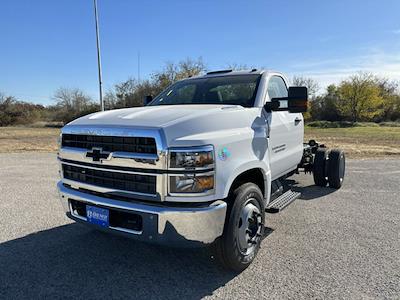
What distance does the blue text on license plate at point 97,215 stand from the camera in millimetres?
3225

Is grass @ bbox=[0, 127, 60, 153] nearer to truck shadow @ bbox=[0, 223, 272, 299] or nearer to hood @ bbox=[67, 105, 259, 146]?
truck shadow @ bbox=[0, 223, 272, 299]

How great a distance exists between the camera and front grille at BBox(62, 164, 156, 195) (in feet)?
9.80

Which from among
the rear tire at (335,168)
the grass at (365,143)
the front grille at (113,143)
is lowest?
the grass at (365,143)

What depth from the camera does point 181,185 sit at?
288 cm

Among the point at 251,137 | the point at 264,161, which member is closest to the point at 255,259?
the point at 264,161

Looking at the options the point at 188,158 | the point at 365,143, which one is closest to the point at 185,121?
the point at 188,158

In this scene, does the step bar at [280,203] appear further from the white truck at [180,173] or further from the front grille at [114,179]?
the front grille at [114,179]

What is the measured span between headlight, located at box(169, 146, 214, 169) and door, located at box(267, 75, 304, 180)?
146cm

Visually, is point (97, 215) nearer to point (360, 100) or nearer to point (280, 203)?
point (280, 203)

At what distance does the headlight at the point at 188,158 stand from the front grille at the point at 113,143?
18cm

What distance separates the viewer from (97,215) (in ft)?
10.8

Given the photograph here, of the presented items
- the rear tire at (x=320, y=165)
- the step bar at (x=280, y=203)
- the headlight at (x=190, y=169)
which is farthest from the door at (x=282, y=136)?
the rear tire at (x=320, y=165)

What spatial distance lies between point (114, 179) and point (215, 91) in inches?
79.0

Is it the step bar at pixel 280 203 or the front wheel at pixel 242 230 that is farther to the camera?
the step bar at pixel 280 203
